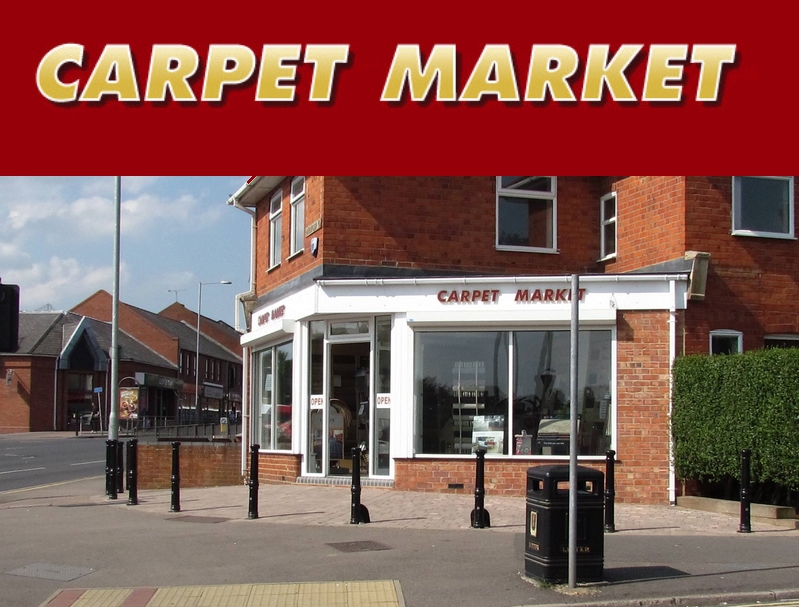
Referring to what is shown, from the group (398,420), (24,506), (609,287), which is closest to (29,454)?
(24,506)

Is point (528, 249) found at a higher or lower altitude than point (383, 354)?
higher

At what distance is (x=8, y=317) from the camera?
833 cm

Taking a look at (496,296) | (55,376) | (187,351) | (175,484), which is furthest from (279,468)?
(187,351)

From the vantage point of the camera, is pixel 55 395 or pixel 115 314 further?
pixel 55 395

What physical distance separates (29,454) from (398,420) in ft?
74.1

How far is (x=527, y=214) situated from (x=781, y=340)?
4.99 metres

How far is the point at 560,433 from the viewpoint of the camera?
16.0 meters

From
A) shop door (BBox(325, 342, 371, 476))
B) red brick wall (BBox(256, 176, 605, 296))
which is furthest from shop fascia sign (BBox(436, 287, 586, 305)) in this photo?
shop door (BBox(325, 342, 371, 476))

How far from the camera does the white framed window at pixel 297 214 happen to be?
61.7 ft

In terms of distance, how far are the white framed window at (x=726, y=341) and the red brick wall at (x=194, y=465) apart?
35.3ft

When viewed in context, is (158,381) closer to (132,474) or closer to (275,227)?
(275,227)

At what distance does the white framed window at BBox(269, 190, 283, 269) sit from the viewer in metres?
20.8

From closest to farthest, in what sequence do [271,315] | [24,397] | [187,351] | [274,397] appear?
[274,397] < [271,315] < [24,397] < [187,351]

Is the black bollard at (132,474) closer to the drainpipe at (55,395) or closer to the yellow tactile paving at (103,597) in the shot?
the yellow tactile paving at (103,597)
